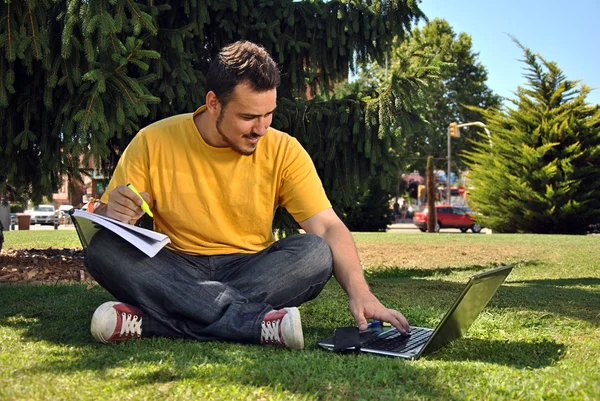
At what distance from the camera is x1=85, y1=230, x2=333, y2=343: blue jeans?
2.91 meters

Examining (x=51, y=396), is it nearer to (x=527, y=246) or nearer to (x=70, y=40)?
(x=70, y=40)

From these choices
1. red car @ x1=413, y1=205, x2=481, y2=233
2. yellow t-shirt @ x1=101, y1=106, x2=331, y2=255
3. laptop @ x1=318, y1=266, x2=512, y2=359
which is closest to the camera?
laptop @ x1=318, y1=266, x2=512, y2=359

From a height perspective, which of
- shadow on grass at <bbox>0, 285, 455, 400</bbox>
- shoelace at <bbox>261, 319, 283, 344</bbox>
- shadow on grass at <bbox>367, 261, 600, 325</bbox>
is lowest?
shadow on grass at <bbox>367, 261, 600, 325</bbox>

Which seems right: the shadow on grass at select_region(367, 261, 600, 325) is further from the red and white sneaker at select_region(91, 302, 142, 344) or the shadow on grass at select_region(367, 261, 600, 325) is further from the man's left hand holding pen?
the man's left hand holding pen

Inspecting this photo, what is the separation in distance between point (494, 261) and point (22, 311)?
6636 mm

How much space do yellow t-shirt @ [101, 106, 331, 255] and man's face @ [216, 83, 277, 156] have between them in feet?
0.52

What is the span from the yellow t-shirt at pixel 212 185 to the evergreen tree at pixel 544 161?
1658 centimetres

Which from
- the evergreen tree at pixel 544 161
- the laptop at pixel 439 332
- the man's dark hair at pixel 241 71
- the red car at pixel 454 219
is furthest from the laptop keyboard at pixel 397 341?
the red car at pixel 454 219

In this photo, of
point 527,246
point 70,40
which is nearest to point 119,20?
point 70,40

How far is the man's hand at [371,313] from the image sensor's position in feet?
9.21

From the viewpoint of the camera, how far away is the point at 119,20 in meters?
5.26

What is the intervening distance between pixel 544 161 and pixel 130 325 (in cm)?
1827

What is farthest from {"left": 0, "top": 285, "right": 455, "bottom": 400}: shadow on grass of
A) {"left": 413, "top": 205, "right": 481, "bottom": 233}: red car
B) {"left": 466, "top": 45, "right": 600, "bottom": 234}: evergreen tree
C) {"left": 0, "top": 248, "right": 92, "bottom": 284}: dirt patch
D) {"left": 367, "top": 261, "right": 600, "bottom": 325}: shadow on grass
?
{"left": 413, "top": 205, "right": 481, "bottom": 233}: red car

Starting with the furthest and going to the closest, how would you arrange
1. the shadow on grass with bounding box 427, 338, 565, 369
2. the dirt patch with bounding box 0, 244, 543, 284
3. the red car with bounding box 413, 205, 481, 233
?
1. the red car with bounding box 413, 205, 481, 233
2. the dirt patch with bounding box 0, 244, 543, 284
3. the shadow on grass with bounding box 427, 338, 565, 369
